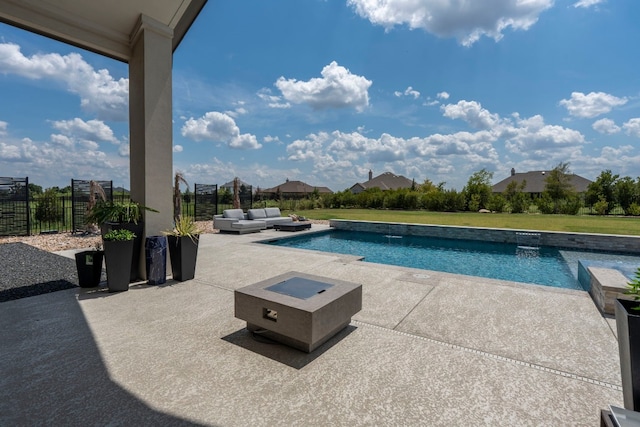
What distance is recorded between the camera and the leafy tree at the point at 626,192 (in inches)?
830

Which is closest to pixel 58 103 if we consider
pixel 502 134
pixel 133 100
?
pixel 133 100

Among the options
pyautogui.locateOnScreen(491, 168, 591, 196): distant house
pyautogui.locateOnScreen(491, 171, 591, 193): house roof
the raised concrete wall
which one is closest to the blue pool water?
the raised concrete wall

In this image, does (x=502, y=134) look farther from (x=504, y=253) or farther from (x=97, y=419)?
(x=97, y=419)

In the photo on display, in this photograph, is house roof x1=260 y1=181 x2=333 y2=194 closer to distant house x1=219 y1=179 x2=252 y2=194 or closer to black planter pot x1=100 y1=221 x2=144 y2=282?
distant house x1=219 y1=179 x2=252 y2=194

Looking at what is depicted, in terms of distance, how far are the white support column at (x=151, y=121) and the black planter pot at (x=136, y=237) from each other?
0.09 metres

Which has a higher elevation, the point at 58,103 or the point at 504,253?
the point at 58,103

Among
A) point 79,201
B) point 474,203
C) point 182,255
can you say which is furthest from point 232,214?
point 474,203

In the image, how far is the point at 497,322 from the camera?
137 inches

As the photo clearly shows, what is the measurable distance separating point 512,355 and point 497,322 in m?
0.79

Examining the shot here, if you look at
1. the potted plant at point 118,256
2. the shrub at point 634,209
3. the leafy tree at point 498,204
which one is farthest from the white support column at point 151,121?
the shrub at point 634,209

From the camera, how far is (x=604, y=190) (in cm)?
2269

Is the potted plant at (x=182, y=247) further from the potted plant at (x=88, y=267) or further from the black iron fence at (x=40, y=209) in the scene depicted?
the black iron fence at (x=40, y=209)

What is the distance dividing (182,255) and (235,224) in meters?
6.76

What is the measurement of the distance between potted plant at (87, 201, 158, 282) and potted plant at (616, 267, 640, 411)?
552 centimetres
